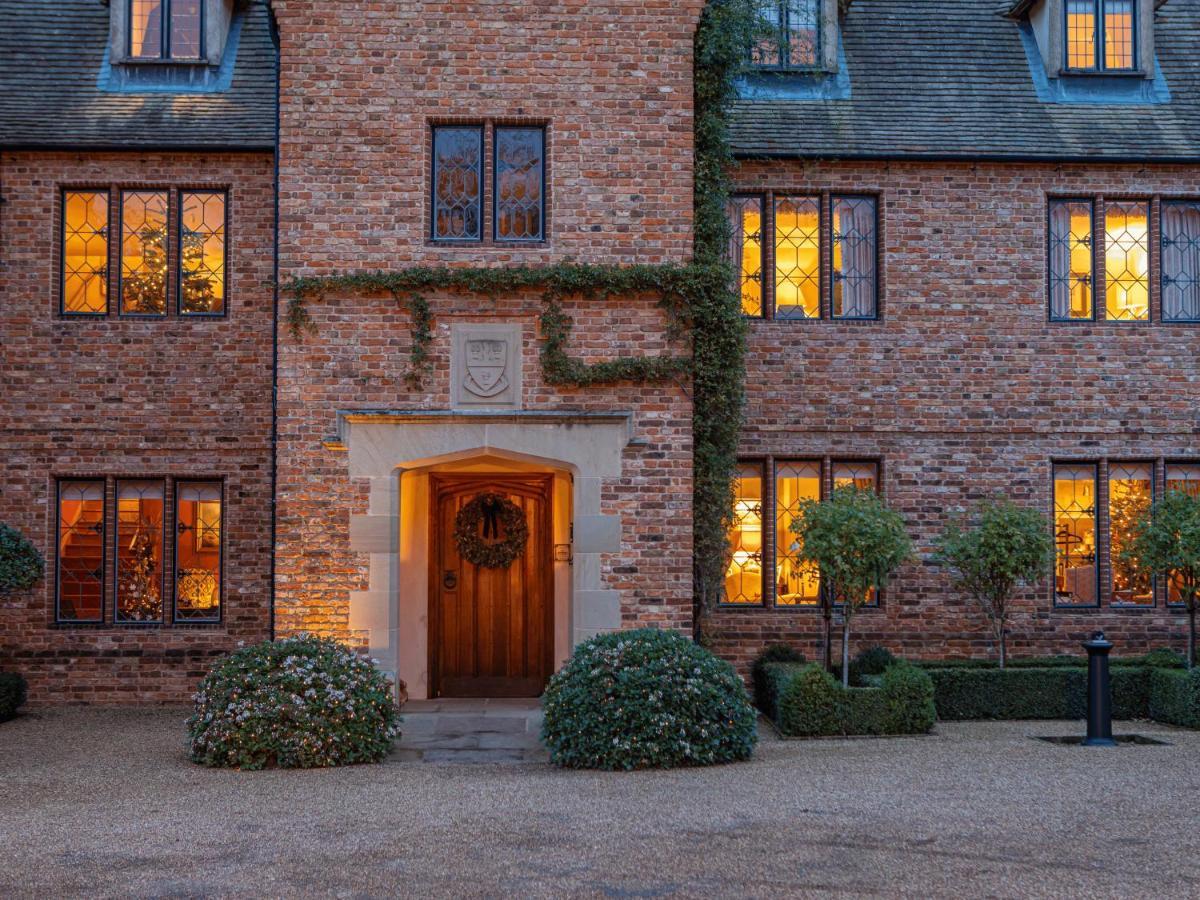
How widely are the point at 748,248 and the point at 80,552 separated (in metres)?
8.19

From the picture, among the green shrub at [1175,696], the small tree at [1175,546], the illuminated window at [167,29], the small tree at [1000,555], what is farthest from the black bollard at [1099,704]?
the illuminated window at [167,29]

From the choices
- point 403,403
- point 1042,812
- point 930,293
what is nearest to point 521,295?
point 403,403

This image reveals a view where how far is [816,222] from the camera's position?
14008 millimetres

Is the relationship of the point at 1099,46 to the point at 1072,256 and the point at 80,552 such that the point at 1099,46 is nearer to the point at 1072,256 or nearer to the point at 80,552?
the point at 1072,256

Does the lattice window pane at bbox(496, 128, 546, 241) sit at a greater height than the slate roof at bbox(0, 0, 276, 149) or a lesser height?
lesser

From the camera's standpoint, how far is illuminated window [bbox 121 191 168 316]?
13891 mm

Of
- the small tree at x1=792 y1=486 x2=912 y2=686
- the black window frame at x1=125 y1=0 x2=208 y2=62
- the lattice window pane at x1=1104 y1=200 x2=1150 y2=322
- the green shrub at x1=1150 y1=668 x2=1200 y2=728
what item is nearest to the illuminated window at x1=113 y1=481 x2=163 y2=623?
the black window frame at x1=125 y1=0 x2=208 y2=62

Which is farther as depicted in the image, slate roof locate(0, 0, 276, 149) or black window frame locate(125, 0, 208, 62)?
black window frame locate(125, 0, 208, 62)

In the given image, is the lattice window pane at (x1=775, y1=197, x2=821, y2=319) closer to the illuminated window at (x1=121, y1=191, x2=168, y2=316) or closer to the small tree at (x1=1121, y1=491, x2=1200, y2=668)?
the small tree at (x1=1121, y1=491, x2=1200, y2=668)

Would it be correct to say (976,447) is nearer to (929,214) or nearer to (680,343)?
(929,214)

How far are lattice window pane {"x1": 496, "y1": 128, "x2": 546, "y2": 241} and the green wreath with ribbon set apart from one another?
2.96m

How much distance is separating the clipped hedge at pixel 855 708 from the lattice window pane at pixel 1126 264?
556cm

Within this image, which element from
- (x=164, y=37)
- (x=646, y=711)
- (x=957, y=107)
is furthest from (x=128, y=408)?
(x=957, y=107)

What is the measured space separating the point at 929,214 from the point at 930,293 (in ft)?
2.92
